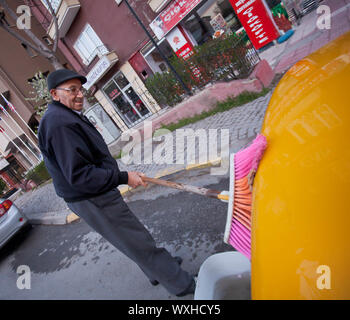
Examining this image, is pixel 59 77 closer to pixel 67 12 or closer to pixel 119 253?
pixel 119 253

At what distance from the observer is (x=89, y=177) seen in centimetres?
162

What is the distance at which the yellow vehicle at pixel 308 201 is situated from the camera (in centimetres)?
72

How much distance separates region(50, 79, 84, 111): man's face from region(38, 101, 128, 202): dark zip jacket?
71mm

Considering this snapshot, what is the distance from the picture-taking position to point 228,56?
6520 millimetres

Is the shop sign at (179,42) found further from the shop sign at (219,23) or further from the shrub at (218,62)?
the shrub at (218,62)

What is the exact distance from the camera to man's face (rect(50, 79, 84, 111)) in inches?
69.9

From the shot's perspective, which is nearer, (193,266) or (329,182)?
(329,182)

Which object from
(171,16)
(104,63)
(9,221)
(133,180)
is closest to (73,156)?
(133,180)

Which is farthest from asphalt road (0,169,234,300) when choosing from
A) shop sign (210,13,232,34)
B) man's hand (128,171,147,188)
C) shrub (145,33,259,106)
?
shop sign (210,13,232,34)

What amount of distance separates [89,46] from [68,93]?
1542 cm

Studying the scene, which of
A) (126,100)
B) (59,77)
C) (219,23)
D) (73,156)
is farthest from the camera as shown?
(126,100)
